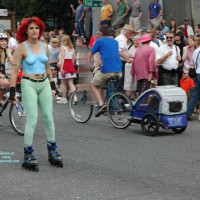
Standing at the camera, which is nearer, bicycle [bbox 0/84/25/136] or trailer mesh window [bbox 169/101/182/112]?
trailer mesh window [bbox 169/101/182/112]

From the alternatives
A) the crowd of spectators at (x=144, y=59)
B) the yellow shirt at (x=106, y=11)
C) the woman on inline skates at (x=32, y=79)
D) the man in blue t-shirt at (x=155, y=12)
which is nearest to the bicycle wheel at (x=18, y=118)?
the crowd of spectators at (x=144, y=59)

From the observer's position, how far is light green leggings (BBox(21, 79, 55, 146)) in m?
8.47

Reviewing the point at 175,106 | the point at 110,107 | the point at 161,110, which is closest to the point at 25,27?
the point at 161,110

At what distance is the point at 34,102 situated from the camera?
27.8 ft

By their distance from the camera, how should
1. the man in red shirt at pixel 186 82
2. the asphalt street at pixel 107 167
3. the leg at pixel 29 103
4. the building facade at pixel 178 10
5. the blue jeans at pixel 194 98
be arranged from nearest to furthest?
the asphalt street at pixel 107 167 < the leg at pixel 29 103 < the blue jeans at pixel 194 98 < the man in red shirt at pixel 186 82 < the building facade at pixel 178 10

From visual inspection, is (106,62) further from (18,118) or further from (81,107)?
(18,118)

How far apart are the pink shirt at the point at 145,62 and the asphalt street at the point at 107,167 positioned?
6.96 ft

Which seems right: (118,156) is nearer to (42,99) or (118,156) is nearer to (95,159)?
(95,159)

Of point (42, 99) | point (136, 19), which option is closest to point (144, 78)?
point (42, 99)

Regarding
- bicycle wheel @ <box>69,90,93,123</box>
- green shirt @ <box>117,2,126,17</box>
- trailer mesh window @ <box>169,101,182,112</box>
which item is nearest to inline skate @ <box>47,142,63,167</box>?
trailer mesh window @ <box>169,101,182,112</box>

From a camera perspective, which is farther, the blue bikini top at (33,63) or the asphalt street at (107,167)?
the blue bikini top at (33,63)

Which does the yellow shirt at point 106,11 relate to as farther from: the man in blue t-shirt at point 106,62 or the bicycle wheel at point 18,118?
the bicycle wheel at point 18,118

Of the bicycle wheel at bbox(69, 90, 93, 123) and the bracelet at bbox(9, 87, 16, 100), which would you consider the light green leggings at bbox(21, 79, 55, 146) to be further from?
the bicycle wheel at bbox(69, 90, 93, 123)

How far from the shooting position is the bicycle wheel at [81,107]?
13031mm
